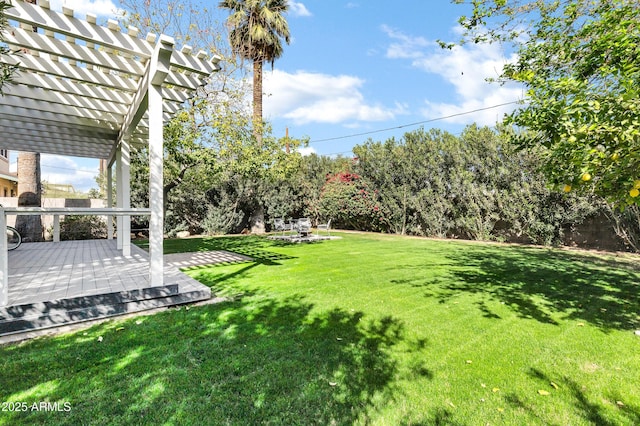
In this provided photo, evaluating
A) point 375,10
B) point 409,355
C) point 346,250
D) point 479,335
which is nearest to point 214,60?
point 409,355

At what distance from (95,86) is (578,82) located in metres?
6.87

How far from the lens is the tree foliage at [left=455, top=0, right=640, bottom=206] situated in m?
2.68

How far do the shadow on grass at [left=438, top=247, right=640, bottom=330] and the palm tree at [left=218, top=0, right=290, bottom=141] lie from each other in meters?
10.8

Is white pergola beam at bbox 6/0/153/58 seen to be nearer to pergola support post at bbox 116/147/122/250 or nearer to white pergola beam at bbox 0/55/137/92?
white pergola beam at bbox 0/55/137/92

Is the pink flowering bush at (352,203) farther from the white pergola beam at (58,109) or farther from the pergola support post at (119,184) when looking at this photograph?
the white pergola beam at (58,109)

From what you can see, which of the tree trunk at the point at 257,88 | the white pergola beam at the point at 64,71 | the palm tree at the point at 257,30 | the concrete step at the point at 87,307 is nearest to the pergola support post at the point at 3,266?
the concrete step at the point at 87,307

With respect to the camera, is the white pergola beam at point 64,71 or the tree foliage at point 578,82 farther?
the white pergola beam at point 64,71

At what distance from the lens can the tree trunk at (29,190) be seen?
9.80 meters

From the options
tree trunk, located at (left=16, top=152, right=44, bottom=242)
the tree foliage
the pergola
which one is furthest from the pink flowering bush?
tree trunk, located at (left=16, top=152, right=44, bottom=242)

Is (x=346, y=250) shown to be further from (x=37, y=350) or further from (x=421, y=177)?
(x=37, y=350)

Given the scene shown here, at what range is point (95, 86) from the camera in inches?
213

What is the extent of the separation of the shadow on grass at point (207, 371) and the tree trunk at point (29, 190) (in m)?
9.46

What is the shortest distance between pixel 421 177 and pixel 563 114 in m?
11.7

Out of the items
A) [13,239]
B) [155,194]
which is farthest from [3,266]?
[13,239]
